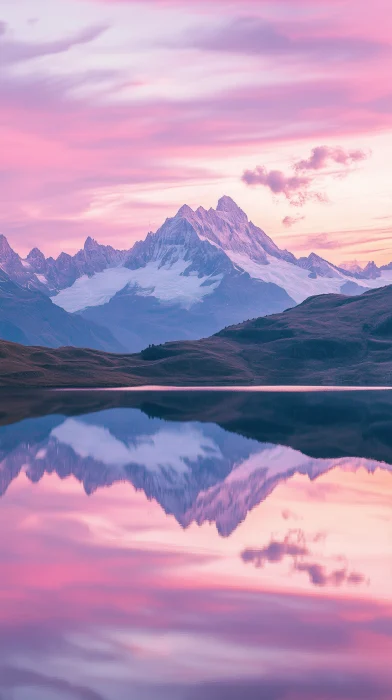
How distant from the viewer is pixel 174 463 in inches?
3962

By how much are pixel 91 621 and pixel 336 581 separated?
1317 cm

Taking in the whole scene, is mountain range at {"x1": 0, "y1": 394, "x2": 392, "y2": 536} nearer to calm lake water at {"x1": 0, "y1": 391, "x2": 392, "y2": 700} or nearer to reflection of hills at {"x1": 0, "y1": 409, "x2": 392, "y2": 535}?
reflection of hills at {"x1": 0, "y1": 409, "x2": 392, "y2": 535}

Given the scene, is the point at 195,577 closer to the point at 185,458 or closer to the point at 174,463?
the point at 174,463

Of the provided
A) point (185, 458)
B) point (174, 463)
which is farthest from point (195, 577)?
point (185, 458)

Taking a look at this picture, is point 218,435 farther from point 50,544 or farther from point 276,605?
point 276,605

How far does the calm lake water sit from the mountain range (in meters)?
0.45

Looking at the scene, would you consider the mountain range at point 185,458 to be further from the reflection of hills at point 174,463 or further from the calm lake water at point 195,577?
the calm lake water at point 195,577

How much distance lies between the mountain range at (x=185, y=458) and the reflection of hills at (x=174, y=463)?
0.32 feet

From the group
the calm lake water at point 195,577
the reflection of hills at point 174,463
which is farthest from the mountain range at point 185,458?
the calm lake water at point 195,577

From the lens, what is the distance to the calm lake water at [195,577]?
34156 mm

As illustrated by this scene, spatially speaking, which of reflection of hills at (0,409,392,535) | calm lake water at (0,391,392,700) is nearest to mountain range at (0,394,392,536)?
reflection of hills at (0,409,392,535)

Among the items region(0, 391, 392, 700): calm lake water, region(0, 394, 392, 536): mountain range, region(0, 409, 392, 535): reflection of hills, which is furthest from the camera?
region(0, 394, 392, 536): mountain range

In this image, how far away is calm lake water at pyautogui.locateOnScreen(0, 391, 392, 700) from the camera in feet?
112

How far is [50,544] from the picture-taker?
56375 millimetres
